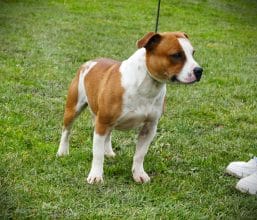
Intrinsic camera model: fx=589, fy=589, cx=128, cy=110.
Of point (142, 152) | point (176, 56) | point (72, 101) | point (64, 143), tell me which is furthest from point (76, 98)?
point (176, 56)

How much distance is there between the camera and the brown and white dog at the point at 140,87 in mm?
5031

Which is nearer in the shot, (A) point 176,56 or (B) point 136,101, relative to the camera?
(A) point 176,56

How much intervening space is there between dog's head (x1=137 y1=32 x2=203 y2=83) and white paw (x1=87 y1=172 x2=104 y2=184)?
3.44ft

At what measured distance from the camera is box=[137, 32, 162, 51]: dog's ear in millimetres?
5055

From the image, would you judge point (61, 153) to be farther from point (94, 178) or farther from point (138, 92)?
point (138, 92)

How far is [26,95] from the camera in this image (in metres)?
8.39

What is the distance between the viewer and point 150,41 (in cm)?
508

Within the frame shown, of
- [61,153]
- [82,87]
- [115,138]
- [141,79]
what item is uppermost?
[141,79]

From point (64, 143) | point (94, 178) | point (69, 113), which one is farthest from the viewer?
point (64, 143)

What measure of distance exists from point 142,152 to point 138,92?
70cm

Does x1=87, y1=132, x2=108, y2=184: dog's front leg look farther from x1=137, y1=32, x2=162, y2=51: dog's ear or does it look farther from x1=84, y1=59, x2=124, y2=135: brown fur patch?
x1=137, y1=32, x2=162, y2=51: dog's ear

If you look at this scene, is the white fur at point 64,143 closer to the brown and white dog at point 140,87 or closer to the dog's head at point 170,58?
the brown and white dog at point 140,87

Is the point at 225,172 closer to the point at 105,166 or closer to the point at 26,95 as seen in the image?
the point at 105,166

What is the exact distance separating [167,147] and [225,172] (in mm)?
941
